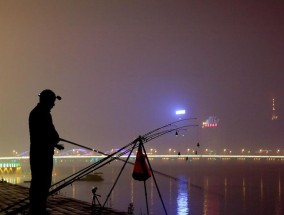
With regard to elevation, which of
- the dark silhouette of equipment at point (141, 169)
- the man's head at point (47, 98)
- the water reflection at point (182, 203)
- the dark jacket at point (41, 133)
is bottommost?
the water reflection at point (182, 203)

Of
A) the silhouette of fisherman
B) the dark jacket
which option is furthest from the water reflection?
the dark jacket

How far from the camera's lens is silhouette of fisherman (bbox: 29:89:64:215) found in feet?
19.2

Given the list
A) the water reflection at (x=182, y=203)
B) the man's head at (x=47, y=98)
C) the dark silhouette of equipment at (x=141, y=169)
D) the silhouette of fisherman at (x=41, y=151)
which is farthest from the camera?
the water reflection at (x=182, y=203)

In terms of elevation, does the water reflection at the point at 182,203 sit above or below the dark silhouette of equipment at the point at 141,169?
below

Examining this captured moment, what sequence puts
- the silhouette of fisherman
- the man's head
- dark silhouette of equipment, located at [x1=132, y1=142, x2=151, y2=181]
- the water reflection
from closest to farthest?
1. the silhouette of fisherman
2. the man's head
3. dark silhouette of equipment, located at [x1=132, y1=142, x2=151, y2=181]
4. the water reflection

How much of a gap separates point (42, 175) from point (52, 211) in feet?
11.3

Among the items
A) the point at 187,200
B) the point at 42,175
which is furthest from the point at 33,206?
the point at 187,200

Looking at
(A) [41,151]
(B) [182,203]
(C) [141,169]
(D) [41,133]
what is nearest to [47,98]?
(D) [41,133]

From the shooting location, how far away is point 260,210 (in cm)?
5200

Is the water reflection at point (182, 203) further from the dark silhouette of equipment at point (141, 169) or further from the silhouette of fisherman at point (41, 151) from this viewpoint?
the silhouette of fisherman at point (41, 151)

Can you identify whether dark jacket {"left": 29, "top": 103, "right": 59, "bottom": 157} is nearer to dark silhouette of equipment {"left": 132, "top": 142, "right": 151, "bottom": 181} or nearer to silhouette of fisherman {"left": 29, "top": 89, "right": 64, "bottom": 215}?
silhouette of fisherman {"left": 29, "top": 89, "right": 64, "bottom": 215}

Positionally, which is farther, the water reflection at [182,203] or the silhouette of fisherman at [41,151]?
the water reflection at [182,203]

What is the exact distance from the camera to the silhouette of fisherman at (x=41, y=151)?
19.2 ft

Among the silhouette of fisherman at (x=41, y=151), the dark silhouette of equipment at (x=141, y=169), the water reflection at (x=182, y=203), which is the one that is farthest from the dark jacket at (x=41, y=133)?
the water reflection at (x=182, y=203)
